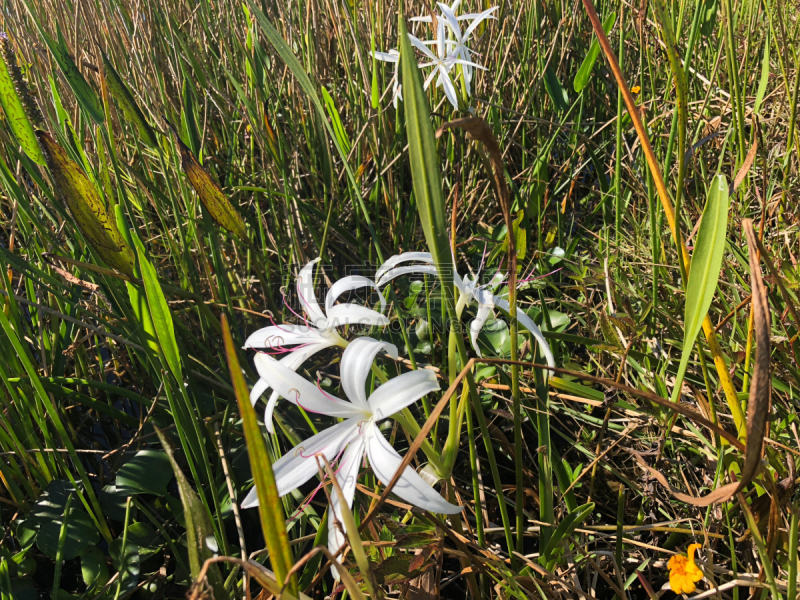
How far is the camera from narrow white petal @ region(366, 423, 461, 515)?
1.77 feet

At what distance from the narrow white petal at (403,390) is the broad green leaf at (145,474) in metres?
0.67

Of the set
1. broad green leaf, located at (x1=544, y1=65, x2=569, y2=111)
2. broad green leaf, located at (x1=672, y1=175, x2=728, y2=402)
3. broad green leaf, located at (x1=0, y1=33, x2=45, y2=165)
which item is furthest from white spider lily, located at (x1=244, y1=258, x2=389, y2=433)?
broad green leaf, located at (x1=544, y1=65, x2=569, y2=111)

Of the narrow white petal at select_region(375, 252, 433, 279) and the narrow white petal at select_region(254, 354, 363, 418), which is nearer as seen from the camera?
the narrow white petal at select_region(254, 354, 363, 418)

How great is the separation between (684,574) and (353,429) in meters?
0.50

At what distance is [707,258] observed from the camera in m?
0.58

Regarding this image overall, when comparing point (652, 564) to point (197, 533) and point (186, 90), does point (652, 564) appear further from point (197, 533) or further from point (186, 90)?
point (186, 90)

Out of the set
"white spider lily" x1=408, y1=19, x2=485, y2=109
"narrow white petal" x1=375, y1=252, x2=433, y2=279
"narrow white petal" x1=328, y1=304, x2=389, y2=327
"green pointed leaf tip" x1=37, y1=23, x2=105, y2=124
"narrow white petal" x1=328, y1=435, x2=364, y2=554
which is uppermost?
"green pointed leaf tip" x1=37, y1=23, x2=105, y2=124

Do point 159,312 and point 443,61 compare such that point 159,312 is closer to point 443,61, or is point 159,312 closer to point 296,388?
point 296,388

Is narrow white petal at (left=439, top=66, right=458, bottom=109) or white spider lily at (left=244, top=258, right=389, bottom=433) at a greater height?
narrow white petal at (left=439, top=66, right=458, bottom=109)

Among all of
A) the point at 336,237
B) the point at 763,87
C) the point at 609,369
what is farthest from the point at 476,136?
the point at 336,237

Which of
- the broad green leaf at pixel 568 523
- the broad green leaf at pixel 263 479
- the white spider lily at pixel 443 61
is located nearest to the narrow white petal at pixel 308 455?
the broad green leaf at pixel 263 479

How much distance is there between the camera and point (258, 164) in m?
1.86

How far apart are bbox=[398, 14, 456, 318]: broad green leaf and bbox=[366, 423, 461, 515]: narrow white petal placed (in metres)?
0.21

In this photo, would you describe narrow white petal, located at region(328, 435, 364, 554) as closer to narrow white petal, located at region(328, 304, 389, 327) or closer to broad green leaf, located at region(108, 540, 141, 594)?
narrow white petal, located at region(328, 304, 389, 327)
